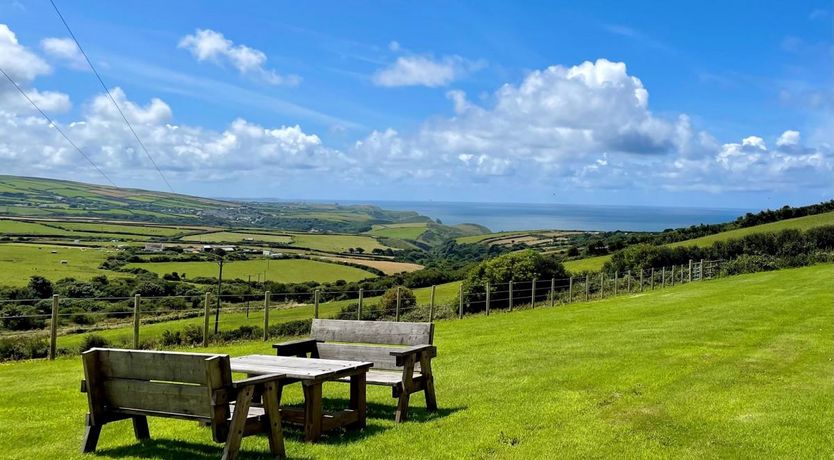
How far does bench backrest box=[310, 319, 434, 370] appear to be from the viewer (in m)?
8.01

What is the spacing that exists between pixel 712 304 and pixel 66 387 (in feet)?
70.1

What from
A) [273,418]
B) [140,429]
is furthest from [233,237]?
[273,418]

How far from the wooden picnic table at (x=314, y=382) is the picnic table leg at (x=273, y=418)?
284 mm

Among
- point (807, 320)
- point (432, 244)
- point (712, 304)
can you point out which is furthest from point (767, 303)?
point (432, 244)

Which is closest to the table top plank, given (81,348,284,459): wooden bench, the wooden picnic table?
the wooden picnic table

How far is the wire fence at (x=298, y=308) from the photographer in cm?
2769

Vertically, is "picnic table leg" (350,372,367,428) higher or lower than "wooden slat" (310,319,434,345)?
lower

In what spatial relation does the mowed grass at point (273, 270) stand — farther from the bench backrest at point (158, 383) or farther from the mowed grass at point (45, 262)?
the bench backrest at point (158, 383)

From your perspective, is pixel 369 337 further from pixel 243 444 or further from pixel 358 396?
pixel 243 444

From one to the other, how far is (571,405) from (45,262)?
218ft

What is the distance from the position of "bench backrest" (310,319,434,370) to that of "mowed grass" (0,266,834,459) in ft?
2.03

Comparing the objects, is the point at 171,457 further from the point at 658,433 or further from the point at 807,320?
the point at 807,320

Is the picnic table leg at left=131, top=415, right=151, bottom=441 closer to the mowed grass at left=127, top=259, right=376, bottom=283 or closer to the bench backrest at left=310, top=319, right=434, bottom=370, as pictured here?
the bench backrest at left=310, top=319, right=434, bottom=370

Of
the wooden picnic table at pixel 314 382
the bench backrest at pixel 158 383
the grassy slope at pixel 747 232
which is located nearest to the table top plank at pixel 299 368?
the wooden picnic table at pixel 314 382
